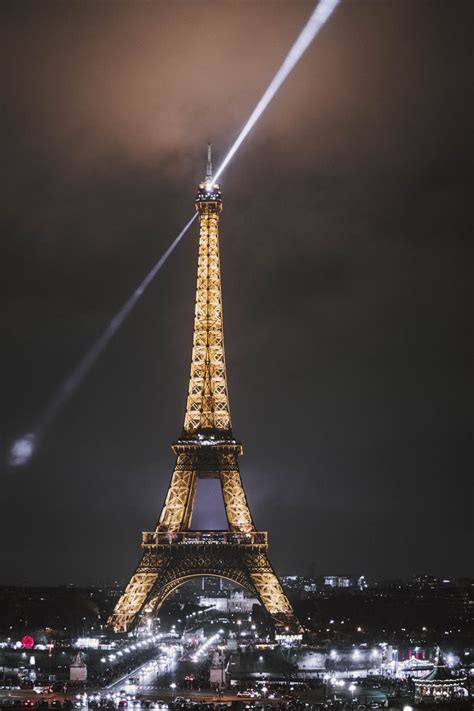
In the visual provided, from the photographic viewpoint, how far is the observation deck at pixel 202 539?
285 ft

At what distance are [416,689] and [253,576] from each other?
105 feet

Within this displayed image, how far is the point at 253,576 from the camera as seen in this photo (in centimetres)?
8669

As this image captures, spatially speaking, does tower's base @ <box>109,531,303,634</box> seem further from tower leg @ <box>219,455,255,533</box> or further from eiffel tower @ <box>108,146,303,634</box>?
tower leg @ <box>219,455,255,533</box>

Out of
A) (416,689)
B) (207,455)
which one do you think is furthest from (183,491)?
(416,689)

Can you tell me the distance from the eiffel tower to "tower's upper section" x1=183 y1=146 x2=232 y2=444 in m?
0.08

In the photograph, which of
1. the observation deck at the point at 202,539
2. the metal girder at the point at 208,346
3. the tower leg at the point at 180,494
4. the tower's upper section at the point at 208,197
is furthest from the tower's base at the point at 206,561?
the tower's upper section at the point at 208,197

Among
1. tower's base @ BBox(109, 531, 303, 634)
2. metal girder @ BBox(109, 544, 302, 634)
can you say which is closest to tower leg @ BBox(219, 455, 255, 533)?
tower's base @ BBox(109, 531, 303, 634)

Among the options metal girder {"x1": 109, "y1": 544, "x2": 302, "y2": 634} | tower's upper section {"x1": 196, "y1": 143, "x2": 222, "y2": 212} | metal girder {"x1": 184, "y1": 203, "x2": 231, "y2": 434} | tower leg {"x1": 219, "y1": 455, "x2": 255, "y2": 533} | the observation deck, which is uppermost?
tower's upper section {"x1": 196, "y1": 143, "x2": 222, "y2": 212}

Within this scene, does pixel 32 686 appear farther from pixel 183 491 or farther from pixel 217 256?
pixel 217 256

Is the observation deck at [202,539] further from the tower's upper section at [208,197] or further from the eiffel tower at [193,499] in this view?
the tower's upper section at [208,197]

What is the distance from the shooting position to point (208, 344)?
91625 millimetres

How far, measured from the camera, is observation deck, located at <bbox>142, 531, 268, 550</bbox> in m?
86.8

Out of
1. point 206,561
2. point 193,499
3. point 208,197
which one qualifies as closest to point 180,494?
point 193,499

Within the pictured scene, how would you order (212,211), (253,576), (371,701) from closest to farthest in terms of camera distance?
(371,701), (253,576), (212,211)
